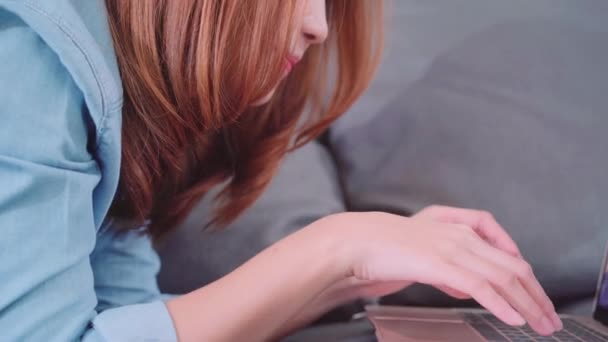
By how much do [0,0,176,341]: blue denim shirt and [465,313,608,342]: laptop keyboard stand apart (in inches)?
12.2

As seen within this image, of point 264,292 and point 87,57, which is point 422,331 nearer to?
point 264,292

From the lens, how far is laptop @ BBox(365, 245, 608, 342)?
57 centimetres

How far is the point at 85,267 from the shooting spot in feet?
1.63

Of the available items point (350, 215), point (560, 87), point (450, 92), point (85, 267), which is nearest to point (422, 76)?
point (450, 92)

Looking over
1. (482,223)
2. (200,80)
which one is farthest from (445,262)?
(200,80)

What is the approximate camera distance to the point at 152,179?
2.08 feet

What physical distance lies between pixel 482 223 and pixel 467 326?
11 centimetres

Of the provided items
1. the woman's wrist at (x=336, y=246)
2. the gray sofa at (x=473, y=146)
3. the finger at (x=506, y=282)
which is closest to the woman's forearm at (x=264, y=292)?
the woman's wrist at (x=336, y=246)

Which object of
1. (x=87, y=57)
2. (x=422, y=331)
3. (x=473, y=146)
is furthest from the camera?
(x=473, y=146)

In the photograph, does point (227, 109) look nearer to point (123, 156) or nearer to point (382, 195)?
point (123, 156)

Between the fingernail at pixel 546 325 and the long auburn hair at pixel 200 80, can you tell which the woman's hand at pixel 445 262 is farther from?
the long auburn hair at pixel 200 80

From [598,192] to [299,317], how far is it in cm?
43

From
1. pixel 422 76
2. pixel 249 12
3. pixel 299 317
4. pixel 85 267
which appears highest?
pixel 249 12

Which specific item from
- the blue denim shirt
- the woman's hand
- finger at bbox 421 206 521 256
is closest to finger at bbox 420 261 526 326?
the woman's hand
